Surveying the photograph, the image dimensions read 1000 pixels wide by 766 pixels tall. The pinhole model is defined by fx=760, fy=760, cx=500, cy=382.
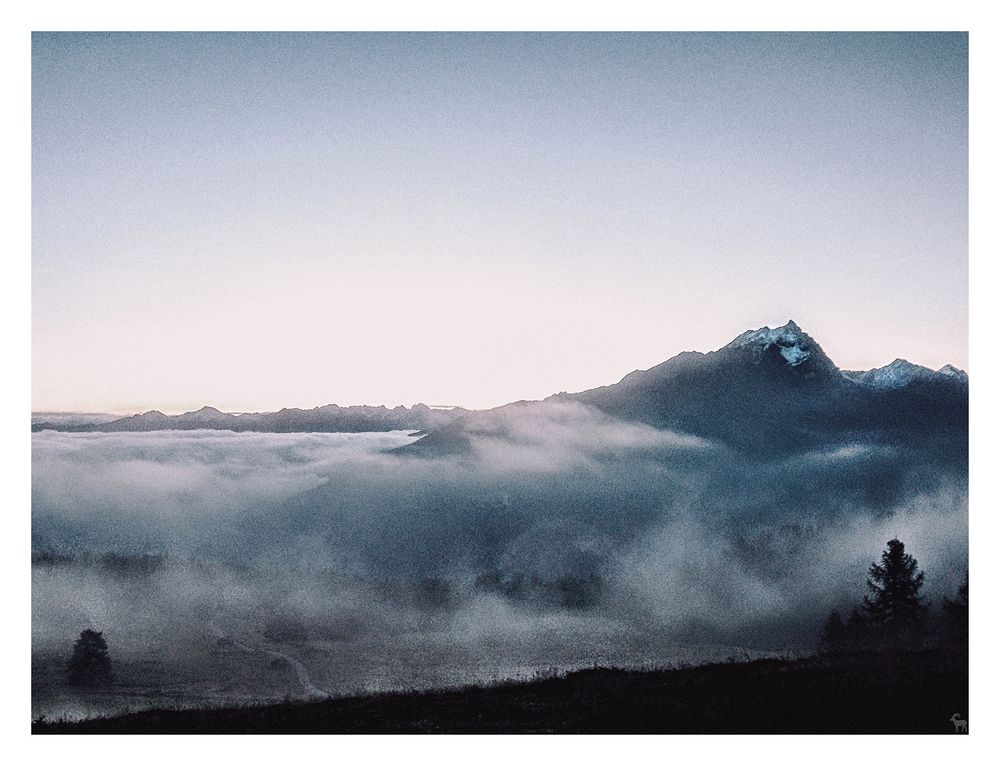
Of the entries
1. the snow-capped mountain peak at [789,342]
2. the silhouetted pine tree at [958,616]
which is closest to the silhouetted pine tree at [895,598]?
the silhouetted pine tree at [958,616]

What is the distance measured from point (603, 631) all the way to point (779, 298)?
499 cm

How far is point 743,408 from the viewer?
10438 millimetres

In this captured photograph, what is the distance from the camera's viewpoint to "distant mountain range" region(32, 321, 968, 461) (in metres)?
10.1

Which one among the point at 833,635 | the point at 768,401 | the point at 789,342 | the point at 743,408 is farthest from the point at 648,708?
the point at 789,342

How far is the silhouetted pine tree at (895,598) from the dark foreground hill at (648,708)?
1.08 feet

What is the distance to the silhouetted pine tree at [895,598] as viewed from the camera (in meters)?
9.71

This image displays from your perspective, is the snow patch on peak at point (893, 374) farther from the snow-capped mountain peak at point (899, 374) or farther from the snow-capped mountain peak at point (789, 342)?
the snow-capped mountain peak at point (789, 342)

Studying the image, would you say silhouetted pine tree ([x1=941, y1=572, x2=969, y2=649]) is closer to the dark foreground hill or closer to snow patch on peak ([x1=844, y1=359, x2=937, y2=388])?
the dark foreground hill

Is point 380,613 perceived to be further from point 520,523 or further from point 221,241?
point 221,241

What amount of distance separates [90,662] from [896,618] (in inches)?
401

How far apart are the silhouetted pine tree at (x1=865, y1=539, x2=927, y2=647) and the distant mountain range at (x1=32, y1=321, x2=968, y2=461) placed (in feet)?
4.89

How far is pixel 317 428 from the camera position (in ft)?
33.2

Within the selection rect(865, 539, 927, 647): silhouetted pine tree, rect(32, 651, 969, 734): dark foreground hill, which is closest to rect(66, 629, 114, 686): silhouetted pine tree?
rect(32, 651, 969, 734): dark foreground hill
